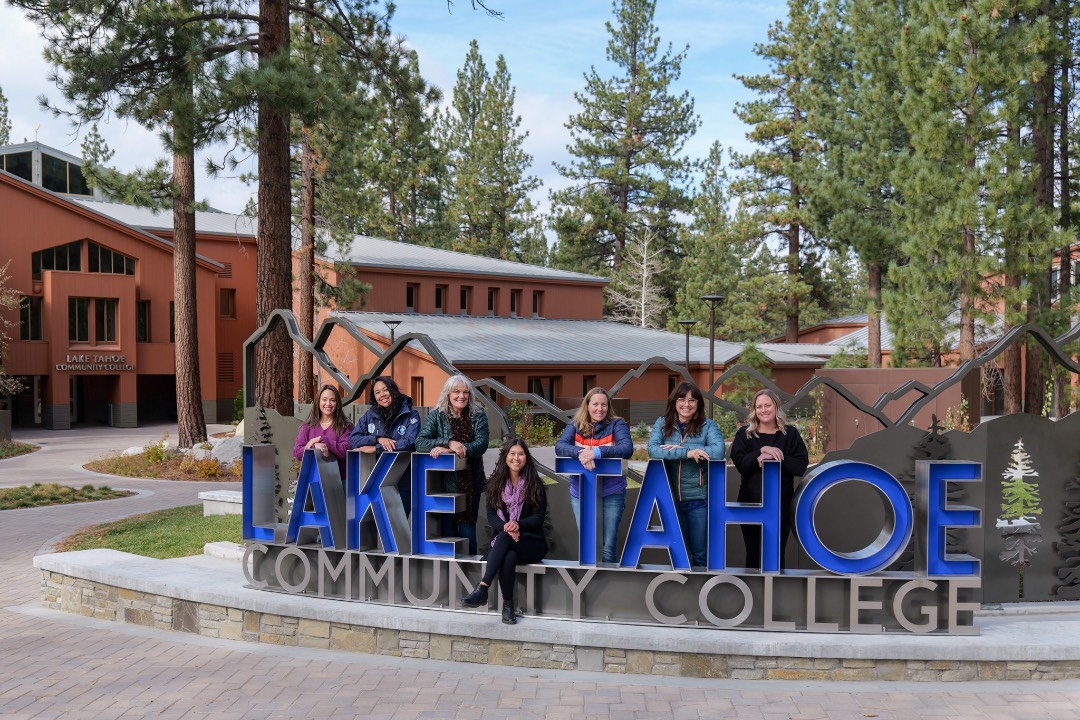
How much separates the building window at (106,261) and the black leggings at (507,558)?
33802 millimetres

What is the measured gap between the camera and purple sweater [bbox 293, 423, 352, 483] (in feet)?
25.6

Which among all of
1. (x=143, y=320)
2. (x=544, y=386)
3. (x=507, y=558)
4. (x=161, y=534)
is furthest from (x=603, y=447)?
(x=143, y=320)

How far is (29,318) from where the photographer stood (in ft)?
113

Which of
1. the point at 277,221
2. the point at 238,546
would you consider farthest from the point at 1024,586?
the point at 277,221

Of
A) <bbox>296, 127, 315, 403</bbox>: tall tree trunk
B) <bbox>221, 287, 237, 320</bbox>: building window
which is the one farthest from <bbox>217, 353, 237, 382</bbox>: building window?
<bbox>296, 127, 315, 403</bbox>: tall tree trunk

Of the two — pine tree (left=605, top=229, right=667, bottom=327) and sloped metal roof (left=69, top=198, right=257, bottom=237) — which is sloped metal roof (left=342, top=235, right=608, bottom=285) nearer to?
sloped metal roof (left=69, top=198, right=257, bottom=237)

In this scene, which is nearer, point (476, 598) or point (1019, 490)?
point (476, 598)

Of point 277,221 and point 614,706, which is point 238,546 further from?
point 277,221

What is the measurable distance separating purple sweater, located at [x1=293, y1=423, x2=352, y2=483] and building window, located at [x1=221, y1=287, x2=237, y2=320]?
34853 mm

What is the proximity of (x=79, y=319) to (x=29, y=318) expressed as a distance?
65.9 inches

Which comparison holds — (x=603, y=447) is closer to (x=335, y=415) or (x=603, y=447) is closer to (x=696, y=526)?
(x=696, y=526)

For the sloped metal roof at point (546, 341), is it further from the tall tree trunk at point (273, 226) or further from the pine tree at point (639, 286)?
the tall tree trunk at point (273, 226)

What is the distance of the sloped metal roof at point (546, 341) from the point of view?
3097 centimetres

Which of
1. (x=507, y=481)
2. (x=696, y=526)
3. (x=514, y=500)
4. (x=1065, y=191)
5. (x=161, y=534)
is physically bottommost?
(x=161, y=534)
